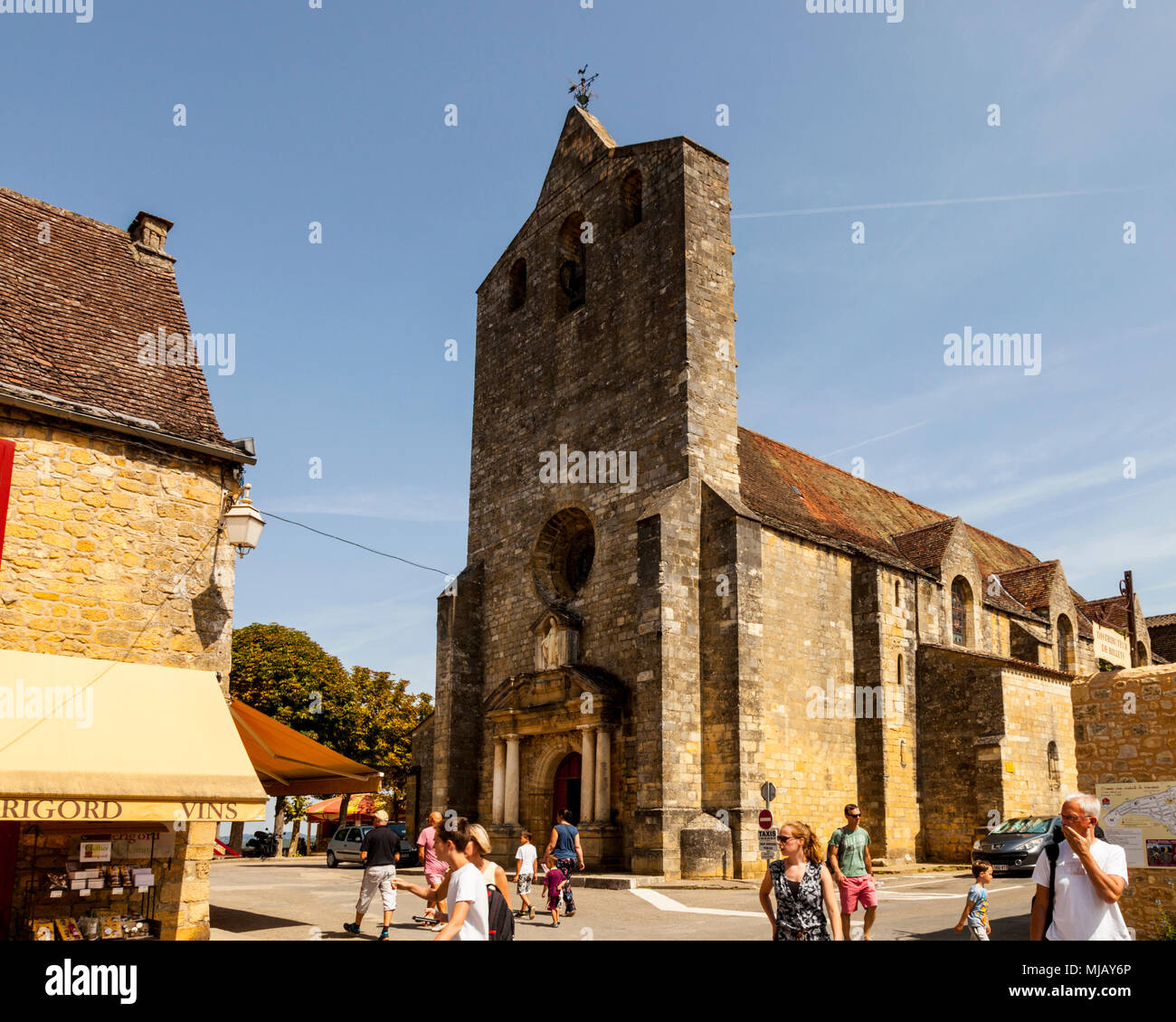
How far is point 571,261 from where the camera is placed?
1014 inches

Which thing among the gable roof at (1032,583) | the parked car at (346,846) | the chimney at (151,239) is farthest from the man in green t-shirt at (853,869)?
the gable roof at (1032,583)

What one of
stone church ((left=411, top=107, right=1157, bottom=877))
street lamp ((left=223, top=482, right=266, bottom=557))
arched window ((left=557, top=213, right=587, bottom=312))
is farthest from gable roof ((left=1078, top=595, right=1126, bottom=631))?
street lamp ((left=223, top=482, right=266, bottom=557))

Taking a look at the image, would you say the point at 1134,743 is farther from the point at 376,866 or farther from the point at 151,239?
the point at 151,239

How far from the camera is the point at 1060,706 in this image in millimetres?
24469

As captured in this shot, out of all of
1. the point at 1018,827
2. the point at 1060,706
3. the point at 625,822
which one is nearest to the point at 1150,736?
the point at 1018,827

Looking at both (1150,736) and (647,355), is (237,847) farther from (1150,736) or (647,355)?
(1150,736)

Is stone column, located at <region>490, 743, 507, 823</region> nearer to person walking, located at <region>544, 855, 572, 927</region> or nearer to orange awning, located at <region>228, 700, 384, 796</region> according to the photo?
orange awning, located at <region>228, 700, 384, 796</region>

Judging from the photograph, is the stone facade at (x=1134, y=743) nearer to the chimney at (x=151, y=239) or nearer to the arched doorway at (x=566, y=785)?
the chimney at (x=151, y=239)

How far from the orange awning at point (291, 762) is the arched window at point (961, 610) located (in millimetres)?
18370

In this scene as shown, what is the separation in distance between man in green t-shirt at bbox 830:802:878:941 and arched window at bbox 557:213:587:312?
18.0 meters

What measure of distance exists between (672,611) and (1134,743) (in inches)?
411

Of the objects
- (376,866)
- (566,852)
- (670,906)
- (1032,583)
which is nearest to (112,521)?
(376,866)

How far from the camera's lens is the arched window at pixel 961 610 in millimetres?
26359
